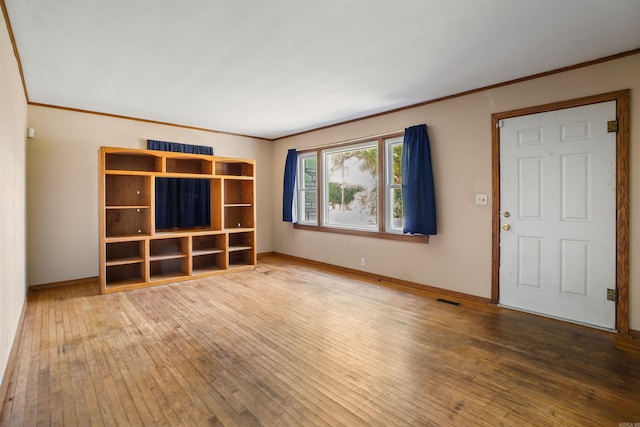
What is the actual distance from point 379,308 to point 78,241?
451 centimetres

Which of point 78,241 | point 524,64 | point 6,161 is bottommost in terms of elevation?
point 78,241

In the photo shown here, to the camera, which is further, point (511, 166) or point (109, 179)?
point (109, 179)

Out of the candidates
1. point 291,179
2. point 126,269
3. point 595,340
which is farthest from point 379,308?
point 126,269

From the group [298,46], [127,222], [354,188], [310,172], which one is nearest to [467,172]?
[354,188]

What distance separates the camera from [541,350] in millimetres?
2682

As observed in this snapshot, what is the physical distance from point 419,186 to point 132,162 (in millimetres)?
4352

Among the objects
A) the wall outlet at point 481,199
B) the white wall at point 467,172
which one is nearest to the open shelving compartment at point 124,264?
the white wall at point 467,172

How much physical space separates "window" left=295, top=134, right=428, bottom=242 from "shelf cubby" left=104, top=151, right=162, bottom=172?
267 centimetres

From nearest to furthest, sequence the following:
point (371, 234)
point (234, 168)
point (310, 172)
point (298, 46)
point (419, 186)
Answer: point (298, 46)
point (419, 186)
point (371, 234)
point (234, 168)
point (310, 172)

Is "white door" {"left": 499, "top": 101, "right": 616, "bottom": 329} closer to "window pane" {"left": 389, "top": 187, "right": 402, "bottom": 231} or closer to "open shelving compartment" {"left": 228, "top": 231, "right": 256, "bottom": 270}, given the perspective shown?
"window pane" {"left": 389, "top": 187, "right": 402, "bottom": 231}

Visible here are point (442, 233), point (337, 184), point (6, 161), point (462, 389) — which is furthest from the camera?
point (337, 184)

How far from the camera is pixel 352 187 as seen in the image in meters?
5.50

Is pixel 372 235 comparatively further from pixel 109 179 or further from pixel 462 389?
pixel 109 179

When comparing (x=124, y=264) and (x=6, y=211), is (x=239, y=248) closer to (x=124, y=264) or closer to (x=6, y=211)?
(x=124, y=264)
